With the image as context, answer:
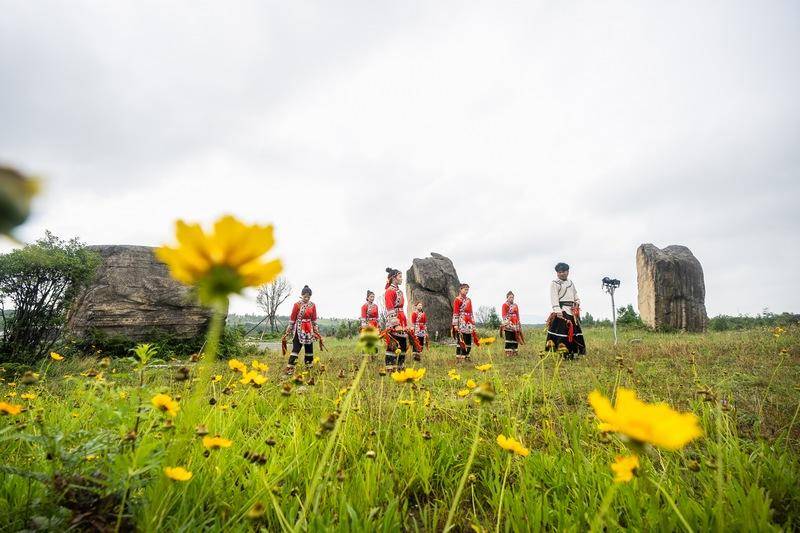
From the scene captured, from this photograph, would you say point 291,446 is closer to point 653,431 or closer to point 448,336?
point 653,431

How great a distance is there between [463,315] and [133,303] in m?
8.40

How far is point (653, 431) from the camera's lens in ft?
2.03

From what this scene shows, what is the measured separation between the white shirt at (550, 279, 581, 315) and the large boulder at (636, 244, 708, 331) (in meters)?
9.27

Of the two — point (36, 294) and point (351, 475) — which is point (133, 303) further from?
point (351, 475)

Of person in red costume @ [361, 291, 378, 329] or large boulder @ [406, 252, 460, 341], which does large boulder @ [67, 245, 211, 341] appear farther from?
large boulder @ [406, 252, 460, 341]

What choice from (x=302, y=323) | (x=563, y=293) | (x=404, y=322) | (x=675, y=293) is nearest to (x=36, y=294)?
(x=302, y=323)

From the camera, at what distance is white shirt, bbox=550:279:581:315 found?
26.8ft

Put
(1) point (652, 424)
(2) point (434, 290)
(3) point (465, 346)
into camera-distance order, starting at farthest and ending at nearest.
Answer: (2) point (434, 290)
(3) point (465, 346)
(1) point (652, 424)

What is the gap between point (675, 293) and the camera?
49.2 ft

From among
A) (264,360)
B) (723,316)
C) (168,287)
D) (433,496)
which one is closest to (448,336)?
(264,360)

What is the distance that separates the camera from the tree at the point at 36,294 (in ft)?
22.5

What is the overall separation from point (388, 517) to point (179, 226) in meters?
1.25

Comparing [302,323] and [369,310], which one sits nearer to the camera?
[302,323]

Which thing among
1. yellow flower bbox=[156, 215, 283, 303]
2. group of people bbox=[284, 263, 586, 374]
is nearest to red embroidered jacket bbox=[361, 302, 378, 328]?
group of people bbox=[284, 263, 586, 374]
